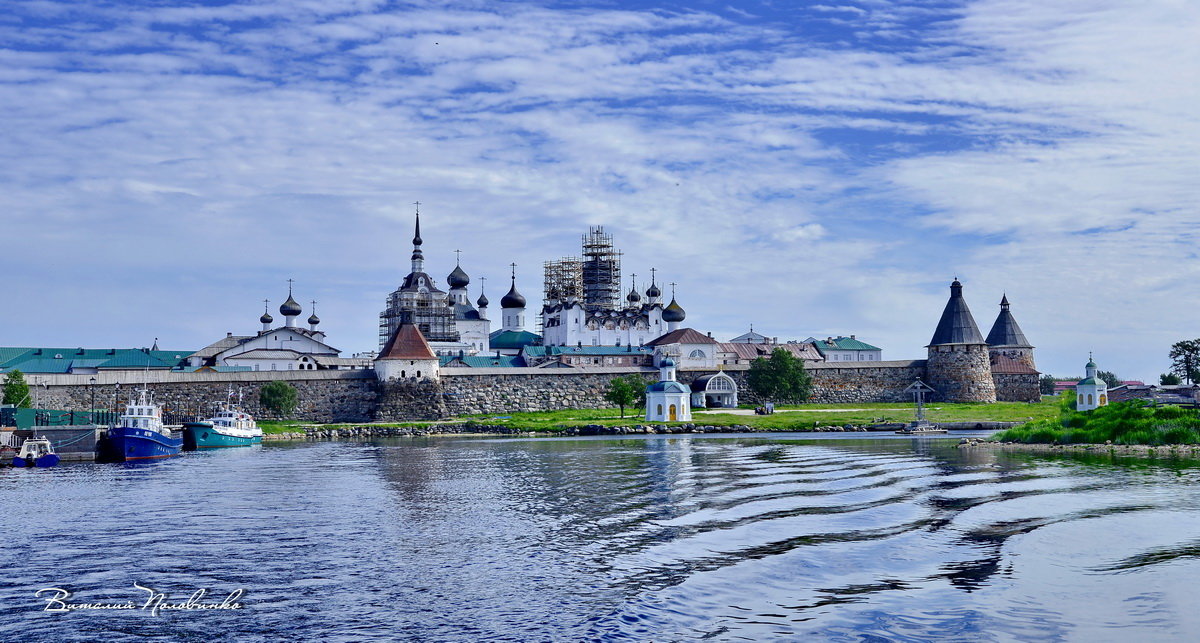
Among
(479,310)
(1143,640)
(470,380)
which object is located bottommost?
(1143,640)

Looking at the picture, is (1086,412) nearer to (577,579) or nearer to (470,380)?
(577,579)

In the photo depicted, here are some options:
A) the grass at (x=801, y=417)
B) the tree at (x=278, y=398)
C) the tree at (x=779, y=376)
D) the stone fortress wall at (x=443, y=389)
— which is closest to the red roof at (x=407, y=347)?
the stone fortress wall at (x=443, y=389)

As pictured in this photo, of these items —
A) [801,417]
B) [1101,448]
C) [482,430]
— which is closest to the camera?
[1101,448]

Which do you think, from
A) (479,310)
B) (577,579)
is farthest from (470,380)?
(577,579)

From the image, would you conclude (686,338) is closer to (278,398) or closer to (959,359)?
(959,359)

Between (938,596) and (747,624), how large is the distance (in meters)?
2.53

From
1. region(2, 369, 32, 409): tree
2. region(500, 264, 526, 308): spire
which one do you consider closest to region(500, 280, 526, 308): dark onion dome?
region(500, 264, 526, 308): spire

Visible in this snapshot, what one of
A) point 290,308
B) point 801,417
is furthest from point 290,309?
point 801,417

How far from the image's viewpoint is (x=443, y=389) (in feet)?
198

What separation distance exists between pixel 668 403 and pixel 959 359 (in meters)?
24.1

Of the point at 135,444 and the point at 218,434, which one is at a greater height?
the point at 218,434

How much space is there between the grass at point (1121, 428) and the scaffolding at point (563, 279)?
178 ft

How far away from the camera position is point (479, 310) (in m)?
85.6

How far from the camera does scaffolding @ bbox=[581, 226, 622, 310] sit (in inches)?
3526
